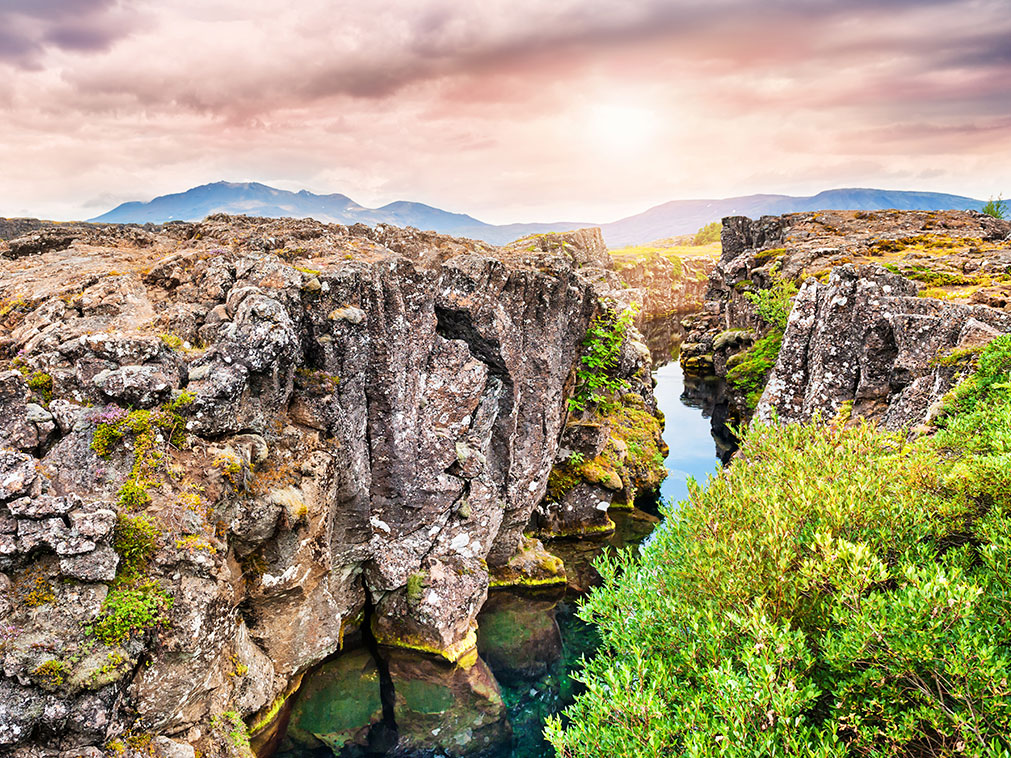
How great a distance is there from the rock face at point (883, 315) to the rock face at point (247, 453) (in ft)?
46.3

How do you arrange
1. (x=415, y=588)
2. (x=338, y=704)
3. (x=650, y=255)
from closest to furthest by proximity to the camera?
(x=338, y=704) → (x=415, y=588) → (x=650, y=255)

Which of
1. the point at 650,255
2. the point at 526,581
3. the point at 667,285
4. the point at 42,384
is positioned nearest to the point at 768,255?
the point at 526,581

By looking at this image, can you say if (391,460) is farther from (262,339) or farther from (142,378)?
(142,378)

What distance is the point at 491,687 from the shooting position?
2559 cm

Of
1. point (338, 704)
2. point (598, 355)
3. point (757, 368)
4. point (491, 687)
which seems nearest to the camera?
point (338, 704)

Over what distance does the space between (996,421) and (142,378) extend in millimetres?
23451

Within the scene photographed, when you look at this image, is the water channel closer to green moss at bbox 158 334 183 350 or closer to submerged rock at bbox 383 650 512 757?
submerged rock at bbox 383 650 512 757

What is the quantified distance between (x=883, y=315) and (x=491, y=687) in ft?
90.6

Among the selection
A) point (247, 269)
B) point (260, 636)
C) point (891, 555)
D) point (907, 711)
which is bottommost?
point (260, 636)

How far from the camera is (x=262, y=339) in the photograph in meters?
17.7

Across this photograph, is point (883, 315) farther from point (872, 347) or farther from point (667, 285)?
point (667, 285)

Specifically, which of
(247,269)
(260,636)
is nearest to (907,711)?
(260,636)

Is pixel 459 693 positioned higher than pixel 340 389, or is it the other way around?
pixel 340 389

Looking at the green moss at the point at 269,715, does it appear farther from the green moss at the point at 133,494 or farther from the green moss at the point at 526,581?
the green moss at the point at 526,581
